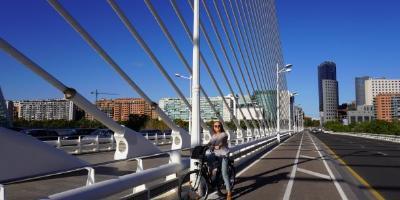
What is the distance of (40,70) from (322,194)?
22.7 ft

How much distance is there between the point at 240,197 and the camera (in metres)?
9.84

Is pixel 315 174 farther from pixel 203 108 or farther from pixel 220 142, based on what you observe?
pixel 203 108

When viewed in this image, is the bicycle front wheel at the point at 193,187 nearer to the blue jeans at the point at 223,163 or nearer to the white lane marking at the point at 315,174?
the blue jeans at the point at 223,163

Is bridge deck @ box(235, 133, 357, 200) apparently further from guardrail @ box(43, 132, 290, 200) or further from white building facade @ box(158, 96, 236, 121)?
white building facade @ box(158, 96, 236, 121)

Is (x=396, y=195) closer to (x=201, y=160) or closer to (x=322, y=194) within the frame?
(x=322, y=194)

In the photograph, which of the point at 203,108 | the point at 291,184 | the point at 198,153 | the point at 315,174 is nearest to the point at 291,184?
the point at 291,184

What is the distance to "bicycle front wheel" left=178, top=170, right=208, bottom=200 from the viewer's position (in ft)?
29.5

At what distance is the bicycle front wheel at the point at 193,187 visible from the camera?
29.5ft

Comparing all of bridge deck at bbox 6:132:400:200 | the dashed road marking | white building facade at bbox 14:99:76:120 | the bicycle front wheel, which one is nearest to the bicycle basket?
the bicycle front wheel

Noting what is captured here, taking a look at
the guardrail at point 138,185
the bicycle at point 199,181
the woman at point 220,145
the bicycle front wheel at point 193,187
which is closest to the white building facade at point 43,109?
the woman at point 220,145

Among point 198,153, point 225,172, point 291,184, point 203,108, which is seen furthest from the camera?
point 203,108

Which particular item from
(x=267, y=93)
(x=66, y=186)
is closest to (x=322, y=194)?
(x=66, y=186)

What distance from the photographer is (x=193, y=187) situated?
29.7 ft

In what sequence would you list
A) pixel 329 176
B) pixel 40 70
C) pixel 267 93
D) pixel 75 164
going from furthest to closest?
1. pixel 267 93
2. pixel 329 176
3. pixel 75 164
4. pixel 40 70
